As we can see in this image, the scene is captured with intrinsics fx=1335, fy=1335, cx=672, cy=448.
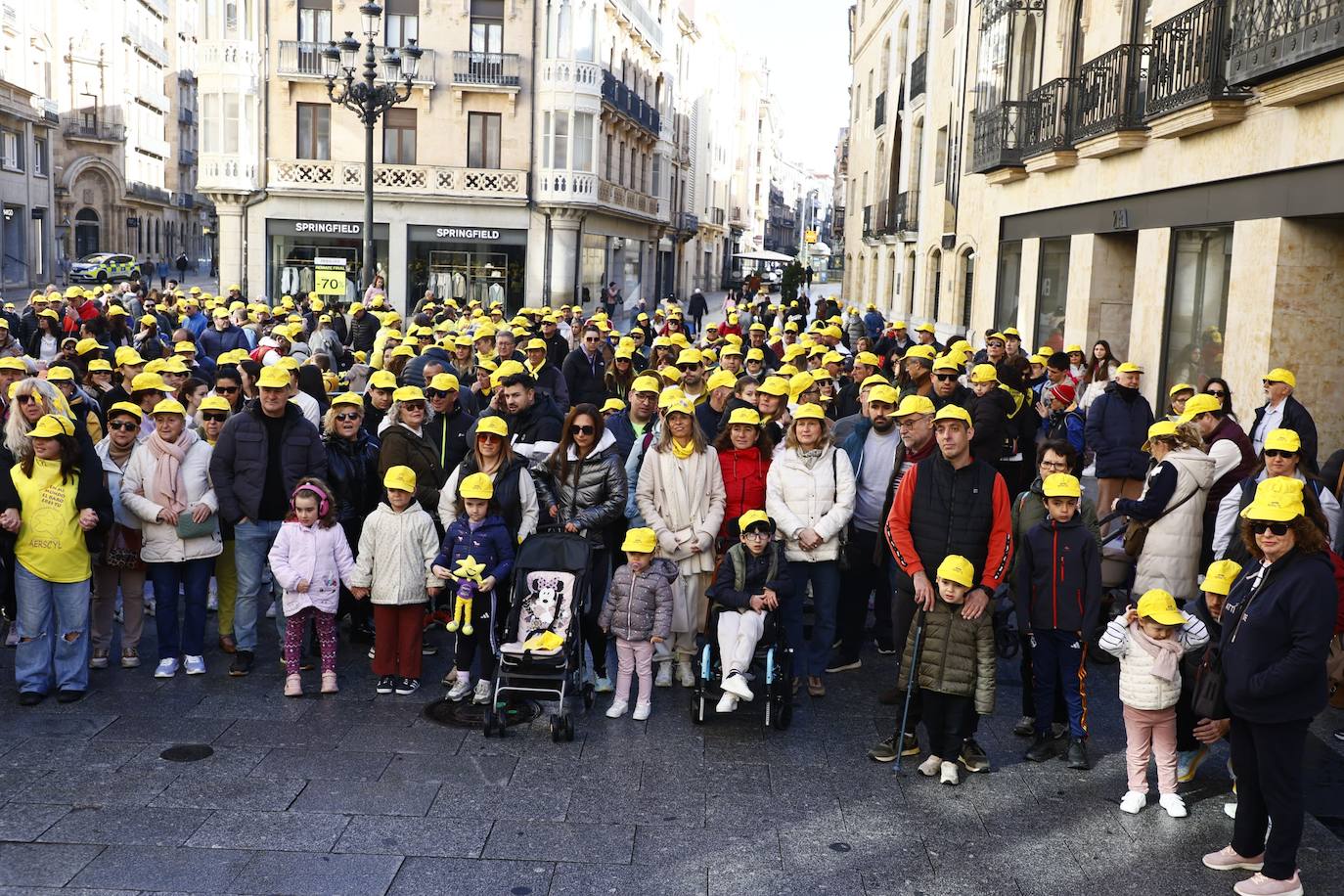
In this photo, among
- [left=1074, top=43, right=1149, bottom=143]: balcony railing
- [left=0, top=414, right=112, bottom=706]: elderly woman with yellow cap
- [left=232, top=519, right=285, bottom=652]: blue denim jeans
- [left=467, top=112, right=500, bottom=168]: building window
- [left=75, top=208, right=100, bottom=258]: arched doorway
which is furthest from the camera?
[left=75, top=208, right=100, bottom=258]: arched doorway

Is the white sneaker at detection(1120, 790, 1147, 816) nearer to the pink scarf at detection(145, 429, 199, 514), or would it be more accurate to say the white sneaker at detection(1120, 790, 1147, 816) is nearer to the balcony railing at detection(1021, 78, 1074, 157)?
the pink scarf at detection(145, 429, 199, 514)

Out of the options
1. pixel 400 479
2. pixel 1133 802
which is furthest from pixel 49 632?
pixel 1133 802

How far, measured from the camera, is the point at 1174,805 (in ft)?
21.4

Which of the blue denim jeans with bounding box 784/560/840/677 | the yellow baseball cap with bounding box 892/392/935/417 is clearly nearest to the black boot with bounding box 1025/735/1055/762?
the blue denim jeans with bounding box 784/560/840/677

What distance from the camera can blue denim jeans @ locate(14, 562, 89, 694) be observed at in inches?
308

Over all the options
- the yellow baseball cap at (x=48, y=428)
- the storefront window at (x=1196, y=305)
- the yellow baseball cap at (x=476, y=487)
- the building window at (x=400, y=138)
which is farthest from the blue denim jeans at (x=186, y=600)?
the building window at (x=400, y=138)

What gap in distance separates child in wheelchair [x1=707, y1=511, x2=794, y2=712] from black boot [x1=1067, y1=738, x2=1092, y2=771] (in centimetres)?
175

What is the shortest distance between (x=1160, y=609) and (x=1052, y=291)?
52.9ft

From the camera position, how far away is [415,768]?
6.89 metres

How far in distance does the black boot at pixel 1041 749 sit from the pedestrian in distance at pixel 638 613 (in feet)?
6.98

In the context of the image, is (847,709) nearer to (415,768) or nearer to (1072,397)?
(415,768)

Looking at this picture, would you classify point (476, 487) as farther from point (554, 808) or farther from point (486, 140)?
point (486, 140)

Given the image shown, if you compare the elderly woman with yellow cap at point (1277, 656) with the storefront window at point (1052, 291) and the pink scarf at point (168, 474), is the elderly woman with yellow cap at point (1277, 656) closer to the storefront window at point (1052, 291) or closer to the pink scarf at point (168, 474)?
the pink scarf at point (168, 474)

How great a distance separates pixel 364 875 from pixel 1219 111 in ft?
39.4
